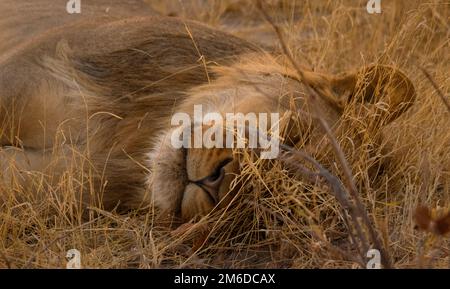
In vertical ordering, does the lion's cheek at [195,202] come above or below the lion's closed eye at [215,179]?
below

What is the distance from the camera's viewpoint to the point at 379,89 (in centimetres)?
375

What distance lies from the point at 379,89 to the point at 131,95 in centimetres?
93

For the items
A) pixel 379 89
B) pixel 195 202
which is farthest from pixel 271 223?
pixel 379 89

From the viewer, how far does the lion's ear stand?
12.3 feet

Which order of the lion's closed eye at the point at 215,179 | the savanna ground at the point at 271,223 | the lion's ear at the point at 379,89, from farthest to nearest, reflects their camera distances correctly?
the lion's ear at the point at 379,89 → the savanna ground at the point at 271,223 → the lion's closed eye at the point at 215,179

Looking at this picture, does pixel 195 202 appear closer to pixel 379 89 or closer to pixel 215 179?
pixel 215 179

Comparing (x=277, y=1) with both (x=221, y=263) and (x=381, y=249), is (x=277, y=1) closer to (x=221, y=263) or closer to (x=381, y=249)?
(x=221, y=263)

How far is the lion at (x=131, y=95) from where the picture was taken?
3588 millimetres

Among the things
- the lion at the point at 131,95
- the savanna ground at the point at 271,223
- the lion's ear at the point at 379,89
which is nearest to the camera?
the savanna ground at the point at 271,223

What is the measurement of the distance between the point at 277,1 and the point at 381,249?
12.2ft

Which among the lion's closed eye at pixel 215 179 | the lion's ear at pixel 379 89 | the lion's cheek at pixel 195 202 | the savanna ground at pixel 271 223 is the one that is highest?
the lion's ear at pixel 379 89

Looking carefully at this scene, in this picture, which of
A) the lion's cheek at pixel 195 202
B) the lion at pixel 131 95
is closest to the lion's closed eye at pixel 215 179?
the lion's cheek at pixel 195 202

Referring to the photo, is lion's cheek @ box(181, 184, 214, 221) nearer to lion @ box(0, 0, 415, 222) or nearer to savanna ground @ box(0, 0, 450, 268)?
savanna ground @ box(0, 0, 450, 268)

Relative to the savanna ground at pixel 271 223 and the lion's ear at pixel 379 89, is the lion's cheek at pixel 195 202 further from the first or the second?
the lion's ear at pixel 379 89
